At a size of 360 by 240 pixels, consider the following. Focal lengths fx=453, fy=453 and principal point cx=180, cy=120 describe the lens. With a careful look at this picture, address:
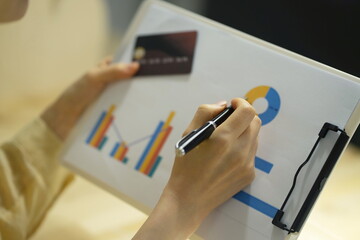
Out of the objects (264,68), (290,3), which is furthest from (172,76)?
(290,3)

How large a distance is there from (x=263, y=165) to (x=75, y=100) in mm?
379

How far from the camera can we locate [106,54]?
137 centimetres

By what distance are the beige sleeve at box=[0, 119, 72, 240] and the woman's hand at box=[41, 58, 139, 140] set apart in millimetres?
17

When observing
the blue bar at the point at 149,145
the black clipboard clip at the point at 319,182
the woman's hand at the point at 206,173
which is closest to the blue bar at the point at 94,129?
the blue bar at the point at 149,145

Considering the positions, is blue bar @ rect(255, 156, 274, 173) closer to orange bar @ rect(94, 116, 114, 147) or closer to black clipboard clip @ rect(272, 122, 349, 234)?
black clipboard clip @ rect(272, 122, 349, 234)

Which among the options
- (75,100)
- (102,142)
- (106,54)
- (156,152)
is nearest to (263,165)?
(156,152)

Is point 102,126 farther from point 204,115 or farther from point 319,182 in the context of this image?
point 319,182

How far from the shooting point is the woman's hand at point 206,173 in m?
0.51

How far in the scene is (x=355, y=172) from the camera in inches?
33.3

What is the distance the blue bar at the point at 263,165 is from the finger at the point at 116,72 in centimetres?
27

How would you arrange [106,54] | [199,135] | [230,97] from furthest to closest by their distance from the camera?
[106,54] → [230,97] → [199,135]

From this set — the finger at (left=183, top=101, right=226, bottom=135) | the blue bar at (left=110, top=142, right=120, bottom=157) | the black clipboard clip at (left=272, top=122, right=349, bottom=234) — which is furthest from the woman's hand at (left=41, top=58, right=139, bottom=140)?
the black clipboard clip at (left=272, top=122, right=349, bottom=234)

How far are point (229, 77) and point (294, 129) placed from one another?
0.41 feet

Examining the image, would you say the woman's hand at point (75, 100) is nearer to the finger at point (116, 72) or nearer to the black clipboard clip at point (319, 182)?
the finger at point (116, 72)
